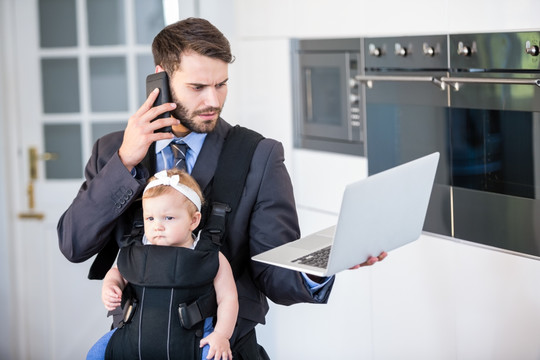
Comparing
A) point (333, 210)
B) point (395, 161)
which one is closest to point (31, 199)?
point (333, 210)

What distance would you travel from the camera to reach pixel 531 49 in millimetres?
2244

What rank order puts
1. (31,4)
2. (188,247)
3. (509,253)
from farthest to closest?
(31,4), (509,253), (188,247)

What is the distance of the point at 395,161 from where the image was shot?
294 centimetres

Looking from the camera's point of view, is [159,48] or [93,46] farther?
[93,46]

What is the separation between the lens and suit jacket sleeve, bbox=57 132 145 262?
189 cm

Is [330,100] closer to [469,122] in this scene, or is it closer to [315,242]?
[469,122]

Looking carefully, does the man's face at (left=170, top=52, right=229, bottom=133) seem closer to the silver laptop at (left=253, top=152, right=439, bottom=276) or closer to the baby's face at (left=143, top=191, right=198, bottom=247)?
the baby's face at (left=143, top=191, right=198, bottom=247)

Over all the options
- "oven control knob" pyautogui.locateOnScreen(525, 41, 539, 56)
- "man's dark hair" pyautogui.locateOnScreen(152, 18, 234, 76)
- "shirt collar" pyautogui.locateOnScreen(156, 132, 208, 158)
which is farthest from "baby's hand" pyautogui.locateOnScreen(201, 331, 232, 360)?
"oven control knob" pyautogui.locateOnScreen(525, 41, 539, 56)

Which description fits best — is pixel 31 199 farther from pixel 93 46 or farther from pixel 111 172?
pixel 111 172

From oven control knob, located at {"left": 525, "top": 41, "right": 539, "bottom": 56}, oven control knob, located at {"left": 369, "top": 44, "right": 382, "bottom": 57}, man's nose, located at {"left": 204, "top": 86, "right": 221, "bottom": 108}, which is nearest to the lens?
man's nose, located at {"left": 204, "top": 86, "right": 221, "bottom": 108}

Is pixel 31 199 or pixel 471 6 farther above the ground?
pixel 471 6

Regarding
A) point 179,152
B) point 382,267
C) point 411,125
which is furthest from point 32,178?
point 179,152

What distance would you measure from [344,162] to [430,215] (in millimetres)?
491

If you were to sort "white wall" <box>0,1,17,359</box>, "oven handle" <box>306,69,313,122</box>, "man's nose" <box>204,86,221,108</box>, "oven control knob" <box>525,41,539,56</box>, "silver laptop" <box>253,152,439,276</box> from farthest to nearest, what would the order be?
1. "white wall" <box>0,1,17,359</box>
2. "oven handle" <box>306,69,313,122</box>
3. "oven control knob" <box>525,41,539,56</box>
4. "man's nose" <box>204,86,221,108</box>
5. "silver laptop" <box>253,152,439,276</box>
